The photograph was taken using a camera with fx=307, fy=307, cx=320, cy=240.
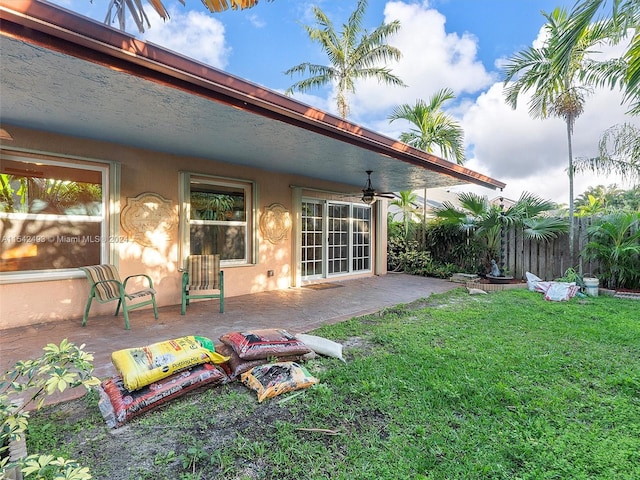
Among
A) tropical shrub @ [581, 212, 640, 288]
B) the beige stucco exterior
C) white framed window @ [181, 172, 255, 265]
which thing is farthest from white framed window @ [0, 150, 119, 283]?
tropical shrub @ [581, 212, 640, 288]

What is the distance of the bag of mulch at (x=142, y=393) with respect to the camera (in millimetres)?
1983

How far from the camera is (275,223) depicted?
260 inches

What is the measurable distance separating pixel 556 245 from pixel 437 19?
22.2ft

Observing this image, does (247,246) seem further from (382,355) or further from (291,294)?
(382,355)

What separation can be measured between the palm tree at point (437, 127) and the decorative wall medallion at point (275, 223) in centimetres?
558

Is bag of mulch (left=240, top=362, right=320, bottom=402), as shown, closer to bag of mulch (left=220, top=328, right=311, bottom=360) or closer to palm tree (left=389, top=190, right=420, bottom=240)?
bag of mulch (left=220, top=328, right=311, bottom=360)

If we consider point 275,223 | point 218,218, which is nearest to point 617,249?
point 275,223

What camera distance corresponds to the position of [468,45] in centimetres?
920

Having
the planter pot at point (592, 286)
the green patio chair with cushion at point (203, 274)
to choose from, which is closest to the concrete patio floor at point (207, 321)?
the green patio chair with cushion at point (203, 274)

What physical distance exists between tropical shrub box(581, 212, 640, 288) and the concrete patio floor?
311 centimetres

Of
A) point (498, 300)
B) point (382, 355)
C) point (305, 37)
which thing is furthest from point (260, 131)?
point (305, 37)

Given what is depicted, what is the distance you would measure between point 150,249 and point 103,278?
3.23 ft

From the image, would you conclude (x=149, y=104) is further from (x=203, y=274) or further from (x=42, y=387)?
(x=203, y=274)

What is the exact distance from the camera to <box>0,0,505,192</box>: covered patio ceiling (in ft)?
6.03
